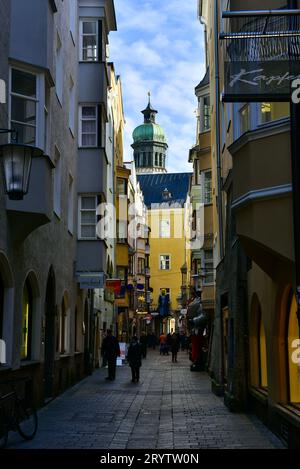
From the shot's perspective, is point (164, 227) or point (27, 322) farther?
point (164, 227)

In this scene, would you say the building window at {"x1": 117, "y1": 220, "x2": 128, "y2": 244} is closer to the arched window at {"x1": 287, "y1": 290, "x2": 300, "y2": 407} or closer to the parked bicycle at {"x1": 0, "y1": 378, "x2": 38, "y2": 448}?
the parked bicycle at {"x1": 0, "y1": 378, "x2": 38, "y2": 448}

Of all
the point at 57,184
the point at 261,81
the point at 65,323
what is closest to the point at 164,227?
the point at 65,323

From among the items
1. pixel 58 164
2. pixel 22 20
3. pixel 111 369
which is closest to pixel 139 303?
pixel 111 369

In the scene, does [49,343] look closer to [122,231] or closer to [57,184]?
[57,184]

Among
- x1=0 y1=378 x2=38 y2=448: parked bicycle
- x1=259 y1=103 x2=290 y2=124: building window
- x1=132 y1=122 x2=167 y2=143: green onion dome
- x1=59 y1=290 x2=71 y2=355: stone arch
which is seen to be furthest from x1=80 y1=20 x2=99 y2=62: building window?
x1=132 y1=122 x2=167 y2=143: green onion dome

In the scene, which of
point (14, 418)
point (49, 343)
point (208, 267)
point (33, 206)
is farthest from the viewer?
point (208, 267)

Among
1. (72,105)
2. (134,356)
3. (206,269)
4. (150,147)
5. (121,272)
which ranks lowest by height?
(134,356)

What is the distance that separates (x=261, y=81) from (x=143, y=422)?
8.88 m

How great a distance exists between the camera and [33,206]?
44.4 ft

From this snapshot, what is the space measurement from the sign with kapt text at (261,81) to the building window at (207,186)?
74.6 feet

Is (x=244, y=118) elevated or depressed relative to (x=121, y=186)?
depressed

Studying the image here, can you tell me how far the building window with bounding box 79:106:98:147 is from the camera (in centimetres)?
2623

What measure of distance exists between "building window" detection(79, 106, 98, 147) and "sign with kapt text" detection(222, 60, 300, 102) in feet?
60.4

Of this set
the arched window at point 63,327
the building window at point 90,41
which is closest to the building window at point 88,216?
the arched window at point 63,327
